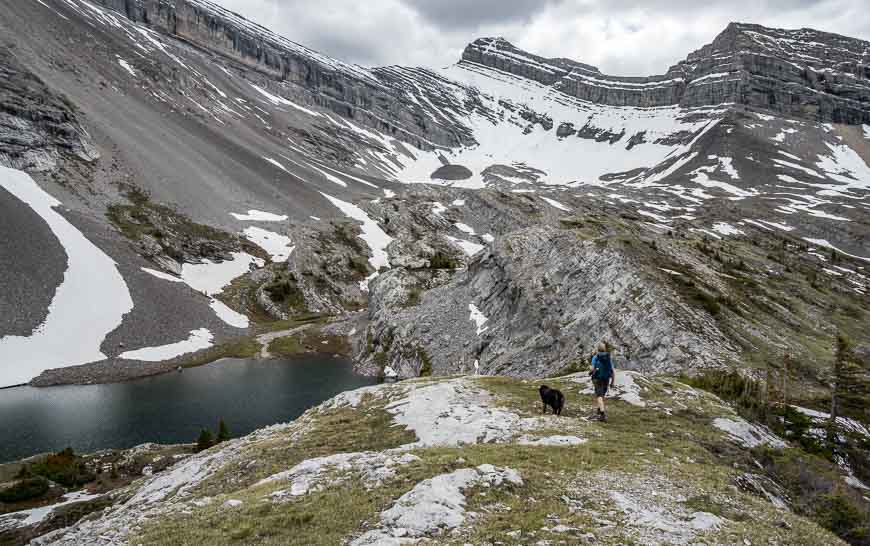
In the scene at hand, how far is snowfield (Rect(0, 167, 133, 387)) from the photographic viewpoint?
62.9m

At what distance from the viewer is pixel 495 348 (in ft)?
195

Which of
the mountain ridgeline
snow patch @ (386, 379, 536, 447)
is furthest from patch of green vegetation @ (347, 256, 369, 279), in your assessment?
snow patch @ (386, 379, 536, 447)

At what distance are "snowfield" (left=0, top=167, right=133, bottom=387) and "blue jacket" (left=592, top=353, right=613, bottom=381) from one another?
7272 cm

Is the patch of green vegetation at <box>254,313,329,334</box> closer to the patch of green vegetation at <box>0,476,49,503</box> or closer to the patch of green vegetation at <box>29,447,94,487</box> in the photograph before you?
the patch of green vegetation at <box>29,447,94,487</box>

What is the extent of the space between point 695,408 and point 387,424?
560 inches

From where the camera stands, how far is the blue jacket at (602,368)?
19.3 metres

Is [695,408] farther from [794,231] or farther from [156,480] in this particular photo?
[794,231]

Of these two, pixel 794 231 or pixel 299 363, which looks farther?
pixel 794 231

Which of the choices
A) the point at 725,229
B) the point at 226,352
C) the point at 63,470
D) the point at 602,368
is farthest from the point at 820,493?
the point at 725,229

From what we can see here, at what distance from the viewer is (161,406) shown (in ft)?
184

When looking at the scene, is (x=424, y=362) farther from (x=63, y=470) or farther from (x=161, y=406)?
(x=63, y=470)

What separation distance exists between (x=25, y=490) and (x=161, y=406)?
84.9ft

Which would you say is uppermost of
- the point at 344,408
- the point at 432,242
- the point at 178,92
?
the point at 178,92

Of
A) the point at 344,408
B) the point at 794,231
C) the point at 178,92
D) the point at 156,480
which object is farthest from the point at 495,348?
the point at 178,92
